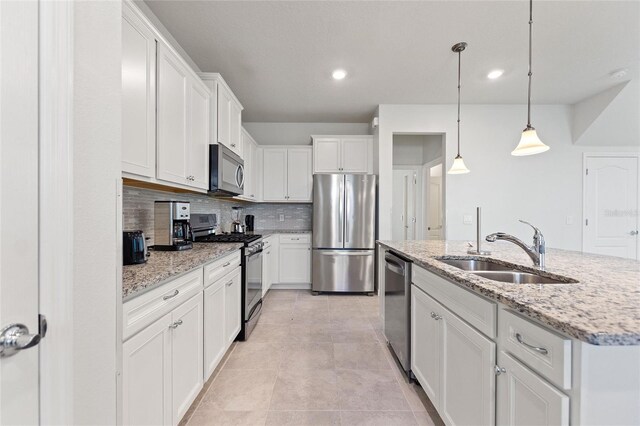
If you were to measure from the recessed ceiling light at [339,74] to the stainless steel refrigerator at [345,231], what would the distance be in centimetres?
126

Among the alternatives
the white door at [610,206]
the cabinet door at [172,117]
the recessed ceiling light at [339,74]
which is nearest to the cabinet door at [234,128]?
the cabinet door at [172,117]

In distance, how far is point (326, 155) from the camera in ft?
13.7

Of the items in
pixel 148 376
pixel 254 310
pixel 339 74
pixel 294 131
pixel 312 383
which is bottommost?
pixel 312 383

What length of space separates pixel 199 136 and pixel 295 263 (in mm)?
2438

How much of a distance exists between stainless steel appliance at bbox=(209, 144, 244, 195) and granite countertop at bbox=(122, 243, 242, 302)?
759 millimetres

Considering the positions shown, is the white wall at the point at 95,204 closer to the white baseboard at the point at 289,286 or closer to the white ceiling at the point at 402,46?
the white ceiling at the point at 402,46

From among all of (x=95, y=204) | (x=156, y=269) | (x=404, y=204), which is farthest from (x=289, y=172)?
(x=95, y=204)

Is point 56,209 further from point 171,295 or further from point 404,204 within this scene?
point 404,204

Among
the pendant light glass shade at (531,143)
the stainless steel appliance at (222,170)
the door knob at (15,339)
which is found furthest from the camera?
the stainless steel appliance at (222,170)

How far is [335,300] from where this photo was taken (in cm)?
362

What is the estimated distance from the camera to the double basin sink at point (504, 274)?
1242mm

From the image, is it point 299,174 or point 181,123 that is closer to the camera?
point 181,123

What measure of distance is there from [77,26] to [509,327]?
1.55 m

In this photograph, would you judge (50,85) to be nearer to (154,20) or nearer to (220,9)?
(220,9)
